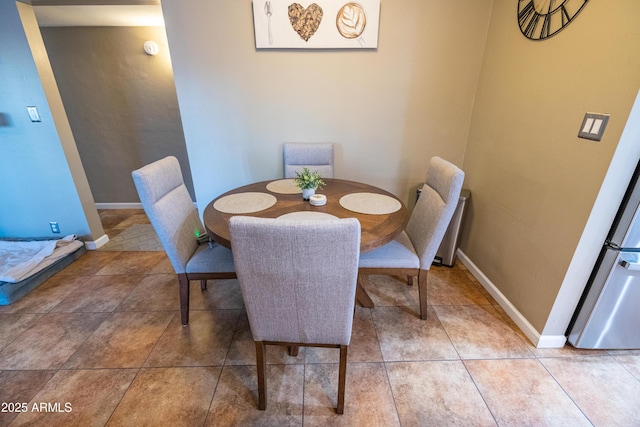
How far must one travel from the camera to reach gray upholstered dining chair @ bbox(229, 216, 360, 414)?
844mm

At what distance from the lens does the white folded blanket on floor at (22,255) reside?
199cm

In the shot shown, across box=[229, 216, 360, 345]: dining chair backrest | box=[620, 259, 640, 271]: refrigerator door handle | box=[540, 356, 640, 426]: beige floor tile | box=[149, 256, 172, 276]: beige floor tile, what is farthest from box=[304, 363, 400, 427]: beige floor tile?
box=[149, 256, 172, 276]: beige floor tile

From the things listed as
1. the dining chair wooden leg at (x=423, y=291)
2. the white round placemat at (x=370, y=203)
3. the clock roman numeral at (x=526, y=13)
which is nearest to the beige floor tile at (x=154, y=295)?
the white round placemat at (x=370, y=203)

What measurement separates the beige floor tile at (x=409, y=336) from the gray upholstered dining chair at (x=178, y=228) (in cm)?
98

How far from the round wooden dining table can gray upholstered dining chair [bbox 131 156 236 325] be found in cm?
19

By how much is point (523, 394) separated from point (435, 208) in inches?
39.2

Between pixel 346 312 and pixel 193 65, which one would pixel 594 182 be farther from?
pixel 193 65

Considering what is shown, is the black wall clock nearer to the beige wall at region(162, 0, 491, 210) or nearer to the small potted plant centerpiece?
the beige wall at region(162, 0, 491, 210)

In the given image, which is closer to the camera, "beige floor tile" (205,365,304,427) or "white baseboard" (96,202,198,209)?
"beige floor tile" (205,365,304,427)

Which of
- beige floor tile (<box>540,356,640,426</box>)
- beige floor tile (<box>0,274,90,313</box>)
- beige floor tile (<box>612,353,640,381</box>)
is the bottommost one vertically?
beige floor tile (<box>0,274,90,313</box>)

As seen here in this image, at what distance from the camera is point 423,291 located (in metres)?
1.70

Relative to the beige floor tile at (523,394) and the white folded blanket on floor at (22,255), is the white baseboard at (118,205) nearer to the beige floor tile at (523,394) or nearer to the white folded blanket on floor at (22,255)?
the white folded blanket on floor at (22,255)

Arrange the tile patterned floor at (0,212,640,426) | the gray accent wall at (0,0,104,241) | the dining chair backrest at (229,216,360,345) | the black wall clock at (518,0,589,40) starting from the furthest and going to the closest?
the gray accent wall at (0,0,104,241) → the black wall clock at (518,0,589,40) → the tile patterned floor at (0,212,640,426) → the dining chair backrest at (229,216,360,345)

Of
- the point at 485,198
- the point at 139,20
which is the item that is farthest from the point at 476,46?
the point at 139,20
